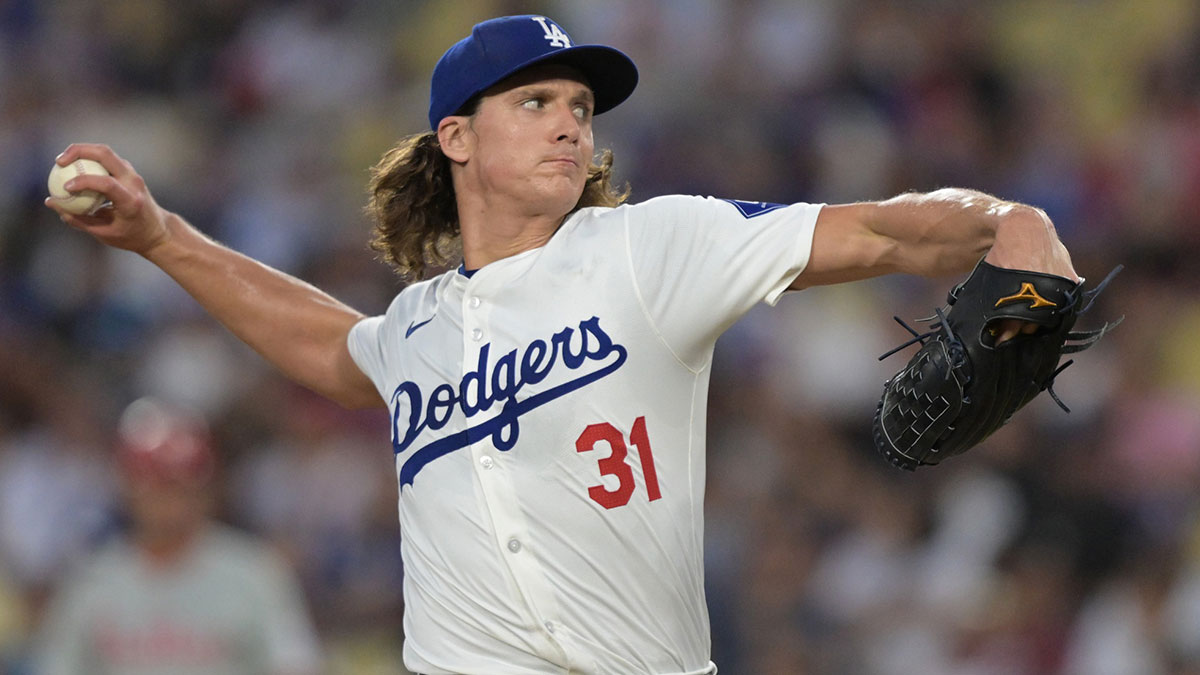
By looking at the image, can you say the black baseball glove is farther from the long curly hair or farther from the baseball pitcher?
the long curly hair

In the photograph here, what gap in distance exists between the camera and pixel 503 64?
326 cm

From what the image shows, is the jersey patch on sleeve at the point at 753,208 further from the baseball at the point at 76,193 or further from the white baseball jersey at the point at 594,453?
the baseball at the point at 76,193

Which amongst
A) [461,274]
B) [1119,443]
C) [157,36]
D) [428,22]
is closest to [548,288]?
[461,274]

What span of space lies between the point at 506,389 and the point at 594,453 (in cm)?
22

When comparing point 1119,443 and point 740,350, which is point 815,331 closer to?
point 740,350

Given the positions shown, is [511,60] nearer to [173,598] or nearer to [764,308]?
[173,598]

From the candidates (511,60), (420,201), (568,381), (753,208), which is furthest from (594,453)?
(420,201)

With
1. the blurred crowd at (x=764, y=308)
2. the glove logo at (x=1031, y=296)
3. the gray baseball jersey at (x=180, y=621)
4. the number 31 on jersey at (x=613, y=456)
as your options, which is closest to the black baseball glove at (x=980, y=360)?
the glove logo at (x=1031, y=296)

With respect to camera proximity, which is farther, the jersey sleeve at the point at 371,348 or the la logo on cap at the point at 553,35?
the jersey sleeve at the point at 371,348

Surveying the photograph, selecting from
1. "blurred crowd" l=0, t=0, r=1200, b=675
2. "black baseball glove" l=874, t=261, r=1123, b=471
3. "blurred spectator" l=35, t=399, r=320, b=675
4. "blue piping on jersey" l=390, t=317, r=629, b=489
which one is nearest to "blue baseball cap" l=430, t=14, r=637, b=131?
"blue piping on jersey" l=390, t=317, r=629, b=489

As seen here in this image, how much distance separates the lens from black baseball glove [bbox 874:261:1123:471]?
249cm

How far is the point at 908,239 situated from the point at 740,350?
4734mm

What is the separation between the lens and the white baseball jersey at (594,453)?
2984mm

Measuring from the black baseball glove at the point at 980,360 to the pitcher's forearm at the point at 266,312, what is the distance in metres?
1.46
